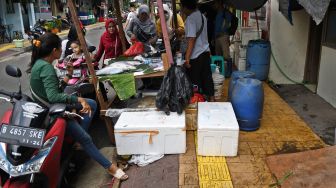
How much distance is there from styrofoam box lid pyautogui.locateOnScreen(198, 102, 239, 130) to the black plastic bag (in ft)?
0.96

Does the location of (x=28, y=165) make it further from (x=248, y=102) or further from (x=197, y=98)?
(x=197, y=98)

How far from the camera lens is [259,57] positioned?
763cm

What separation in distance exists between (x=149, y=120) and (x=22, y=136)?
1800mm

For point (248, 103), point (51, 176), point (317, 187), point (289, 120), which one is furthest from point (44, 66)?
point (289, 120)

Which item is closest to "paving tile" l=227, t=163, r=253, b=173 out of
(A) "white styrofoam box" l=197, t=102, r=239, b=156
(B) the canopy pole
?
(A) "white styrofoam box" l=197, t=102, r=239, b=156

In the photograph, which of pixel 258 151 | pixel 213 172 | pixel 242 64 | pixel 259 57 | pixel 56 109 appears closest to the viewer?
pixel 56 109

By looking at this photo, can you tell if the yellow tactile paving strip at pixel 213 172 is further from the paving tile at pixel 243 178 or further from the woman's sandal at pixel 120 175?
the woman's sandal at pixel 120 175

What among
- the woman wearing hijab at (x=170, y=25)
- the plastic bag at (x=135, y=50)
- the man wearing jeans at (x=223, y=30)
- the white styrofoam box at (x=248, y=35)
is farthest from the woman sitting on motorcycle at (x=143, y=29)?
the white styrofoam box at (x=248, y=35)

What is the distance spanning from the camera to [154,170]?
4.10m

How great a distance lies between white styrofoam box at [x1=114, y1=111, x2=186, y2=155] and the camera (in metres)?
4.21

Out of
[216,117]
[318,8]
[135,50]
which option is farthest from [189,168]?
[135,50]

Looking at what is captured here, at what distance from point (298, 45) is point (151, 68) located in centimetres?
375

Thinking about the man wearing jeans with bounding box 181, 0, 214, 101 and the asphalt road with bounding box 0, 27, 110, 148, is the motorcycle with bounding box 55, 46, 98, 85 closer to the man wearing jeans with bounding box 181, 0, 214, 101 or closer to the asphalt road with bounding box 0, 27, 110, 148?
the asphalt road with bounding box 0, 27, 110, 148

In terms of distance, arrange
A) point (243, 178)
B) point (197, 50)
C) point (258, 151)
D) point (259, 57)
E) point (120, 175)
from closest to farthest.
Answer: point (243, 178)
point (120, 175)
point (258, 151)
point (197, 50)
point (259, 57)
